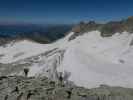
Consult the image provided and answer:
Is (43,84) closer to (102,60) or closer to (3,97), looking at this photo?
(3,97)

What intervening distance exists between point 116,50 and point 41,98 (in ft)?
127

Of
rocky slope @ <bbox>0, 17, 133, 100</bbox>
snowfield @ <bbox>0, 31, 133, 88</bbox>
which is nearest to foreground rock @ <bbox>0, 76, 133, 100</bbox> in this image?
rocky slope @ <bbox>0, 17, 133, 100</bbox>

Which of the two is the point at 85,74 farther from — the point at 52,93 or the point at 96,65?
the point at 52,93

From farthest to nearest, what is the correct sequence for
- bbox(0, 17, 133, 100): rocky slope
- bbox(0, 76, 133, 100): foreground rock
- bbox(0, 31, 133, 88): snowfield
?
bbox(0, 31, 133, 88): snowfield, bbox(0, 17, 133, 100): rocky slope, bbox(0, 76, 133, 100): foreground rock

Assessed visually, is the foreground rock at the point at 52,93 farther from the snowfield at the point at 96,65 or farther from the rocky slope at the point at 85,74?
the snowfield at the point at 96,65

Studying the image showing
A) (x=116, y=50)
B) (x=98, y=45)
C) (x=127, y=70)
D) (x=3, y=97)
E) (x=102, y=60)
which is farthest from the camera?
(x=98, y=45)

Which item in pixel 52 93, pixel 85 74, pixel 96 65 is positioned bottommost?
pixel 52 93

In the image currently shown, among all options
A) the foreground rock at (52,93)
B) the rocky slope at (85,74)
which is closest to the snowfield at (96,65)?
the rocky slope at (85,74)

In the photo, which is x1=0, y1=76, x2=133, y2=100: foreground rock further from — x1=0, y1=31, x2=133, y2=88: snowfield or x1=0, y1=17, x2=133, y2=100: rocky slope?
x1=0, y1=31, x2=133, y2=88: snowfield

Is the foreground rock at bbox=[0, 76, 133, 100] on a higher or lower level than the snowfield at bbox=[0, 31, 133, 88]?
lower

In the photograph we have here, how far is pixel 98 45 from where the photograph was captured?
237ft

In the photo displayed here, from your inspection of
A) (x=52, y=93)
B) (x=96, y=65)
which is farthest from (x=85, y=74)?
(x=52, y=93)

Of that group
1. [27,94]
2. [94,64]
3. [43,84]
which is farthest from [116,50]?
[27,94]

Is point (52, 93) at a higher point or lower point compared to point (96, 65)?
lower
